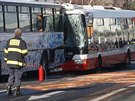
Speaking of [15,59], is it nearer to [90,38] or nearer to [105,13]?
[90,38]

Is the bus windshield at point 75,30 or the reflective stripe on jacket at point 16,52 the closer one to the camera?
the reflective stripe on jacket at point 16,52

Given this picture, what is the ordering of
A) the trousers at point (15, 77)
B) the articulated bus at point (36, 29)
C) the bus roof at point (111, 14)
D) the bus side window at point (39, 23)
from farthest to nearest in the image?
1. the bus roof at point (111, 14)
2. the bus side window at point (39, 23)
3. the articulated bus at point (36, 29)
4. the trousers at point (15, 77)

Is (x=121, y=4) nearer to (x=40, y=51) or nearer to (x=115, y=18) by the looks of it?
(x=115, y=18)

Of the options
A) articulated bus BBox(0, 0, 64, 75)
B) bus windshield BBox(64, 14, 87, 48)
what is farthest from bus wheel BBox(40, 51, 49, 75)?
bus windshield BBox(64, 14, 87, 48)

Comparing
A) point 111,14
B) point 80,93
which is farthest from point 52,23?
point 80,93

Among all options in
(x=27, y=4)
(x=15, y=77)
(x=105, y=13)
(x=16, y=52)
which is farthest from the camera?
(x=105, y=13)

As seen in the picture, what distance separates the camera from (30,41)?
25.4m

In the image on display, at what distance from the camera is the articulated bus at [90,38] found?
1104 inches

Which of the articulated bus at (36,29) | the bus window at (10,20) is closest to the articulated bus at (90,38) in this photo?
the articulated bus at (36,29)

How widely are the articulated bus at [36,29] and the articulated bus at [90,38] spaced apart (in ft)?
1.61

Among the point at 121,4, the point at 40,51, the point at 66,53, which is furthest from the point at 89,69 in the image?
the point at 121,4

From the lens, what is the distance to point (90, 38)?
→ 28359 mm

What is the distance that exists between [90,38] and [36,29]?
341 centimetres

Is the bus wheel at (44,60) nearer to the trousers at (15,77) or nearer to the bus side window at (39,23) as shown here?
the bus side window at (39,23)
